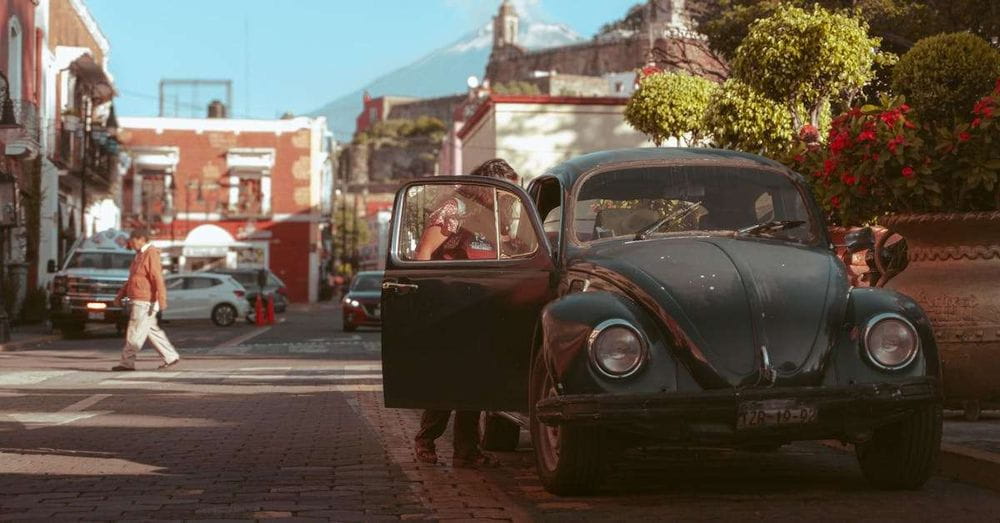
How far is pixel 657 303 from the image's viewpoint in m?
6.61

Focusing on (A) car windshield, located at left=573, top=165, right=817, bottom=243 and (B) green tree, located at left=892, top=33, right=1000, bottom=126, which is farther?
(B) green tree, located at left=892, top=33, right=1000, bottom=126

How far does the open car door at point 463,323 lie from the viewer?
761 cm

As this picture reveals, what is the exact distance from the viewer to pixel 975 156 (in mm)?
8453

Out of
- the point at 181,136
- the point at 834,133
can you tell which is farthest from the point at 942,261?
the point at 181,136

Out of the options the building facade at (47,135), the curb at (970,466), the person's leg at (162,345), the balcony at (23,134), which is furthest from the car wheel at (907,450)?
the balcony at (23,134)

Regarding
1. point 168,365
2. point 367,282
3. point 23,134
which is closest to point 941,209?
point 168,365

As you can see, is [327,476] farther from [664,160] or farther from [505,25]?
[505,25]

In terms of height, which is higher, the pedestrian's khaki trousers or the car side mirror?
the car side mirror

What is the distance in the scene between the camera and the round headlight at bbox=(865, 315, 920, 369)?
660 cm

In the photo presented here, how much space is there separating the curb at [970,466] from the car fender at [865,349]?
2.51 feet

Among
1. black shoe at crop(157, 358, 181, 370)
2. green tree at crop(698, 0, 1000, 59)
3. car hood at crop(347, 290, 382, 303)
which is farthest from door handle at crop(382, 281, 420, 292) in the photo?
car hood at crop(347, 290, 382, 303)

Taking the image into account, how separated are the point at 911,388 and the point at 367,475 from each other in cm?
292

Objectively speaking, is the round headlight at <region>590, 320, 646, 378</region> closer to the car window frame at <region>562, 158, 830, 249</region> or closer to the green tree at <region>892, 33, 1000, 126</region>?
the car window frame at <region>562, 158, 830, 249</region>

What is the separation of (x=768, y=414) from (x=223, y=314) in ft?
115
